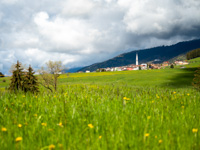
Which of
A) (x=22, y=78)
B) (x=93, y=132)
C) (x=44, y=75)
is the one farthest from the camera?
(x=44, y=75)

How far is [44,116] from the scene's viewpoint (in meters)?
3.87

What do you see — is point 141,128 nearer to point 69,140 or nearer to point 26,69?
point 69,140

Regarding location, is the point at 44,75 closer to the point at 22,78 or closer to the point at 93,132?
the point at 22,78

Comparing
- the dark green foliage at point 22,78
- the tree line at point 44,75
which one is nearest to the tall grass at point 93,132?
the dark green foliage at point 22,78

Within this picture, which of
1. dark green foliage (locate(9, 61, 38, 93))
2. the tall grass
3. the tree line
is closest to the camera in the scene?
the tall grass

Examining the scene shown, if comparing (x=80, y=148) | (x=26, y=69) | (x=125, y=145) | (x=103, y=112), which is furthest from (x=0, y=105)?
(x=26, y=69)

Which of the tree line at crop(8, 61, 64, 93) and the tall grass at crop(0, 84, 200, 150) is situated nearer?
the tall grass at crop(0, 84, 200, 150)

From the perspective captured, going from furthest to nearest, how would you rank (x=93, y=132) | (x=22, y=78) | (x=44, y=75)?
(x=44, y=75) → (x=22, y=78) → (x=93, y=132)

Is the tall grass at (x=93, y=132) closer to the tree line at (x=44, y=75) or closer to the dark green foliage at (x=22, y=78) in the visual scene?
the dark green foliage at (x=22, y=78)

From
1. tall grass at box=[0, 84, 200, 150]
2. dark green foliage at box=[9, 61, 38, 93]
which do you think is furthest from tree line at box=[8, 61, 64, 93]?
tall grass at box=[0, 84, 200, 150]

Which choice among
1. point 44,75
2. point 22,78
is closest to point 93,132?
point 22,78

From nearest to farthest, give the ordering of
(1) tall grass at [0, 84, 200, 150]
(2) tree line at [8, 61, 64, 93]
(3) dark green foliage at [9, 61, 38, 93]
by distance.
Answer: (1) tall grass at [0, 84, 200, 150], (3) dark green foliage at [9, 61, 38, 93], (2) tree line at [8, 61, 64, 93]

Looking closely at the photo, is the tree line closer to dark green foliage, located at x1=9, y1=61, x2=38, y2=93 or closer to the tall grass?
dark green foliage, located at x1=9, y1=61, x2=38, y2=93

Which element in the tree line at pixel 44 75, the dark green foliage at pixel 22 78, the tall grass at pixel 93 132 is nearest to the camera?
the tall grass at pixel 93 132
